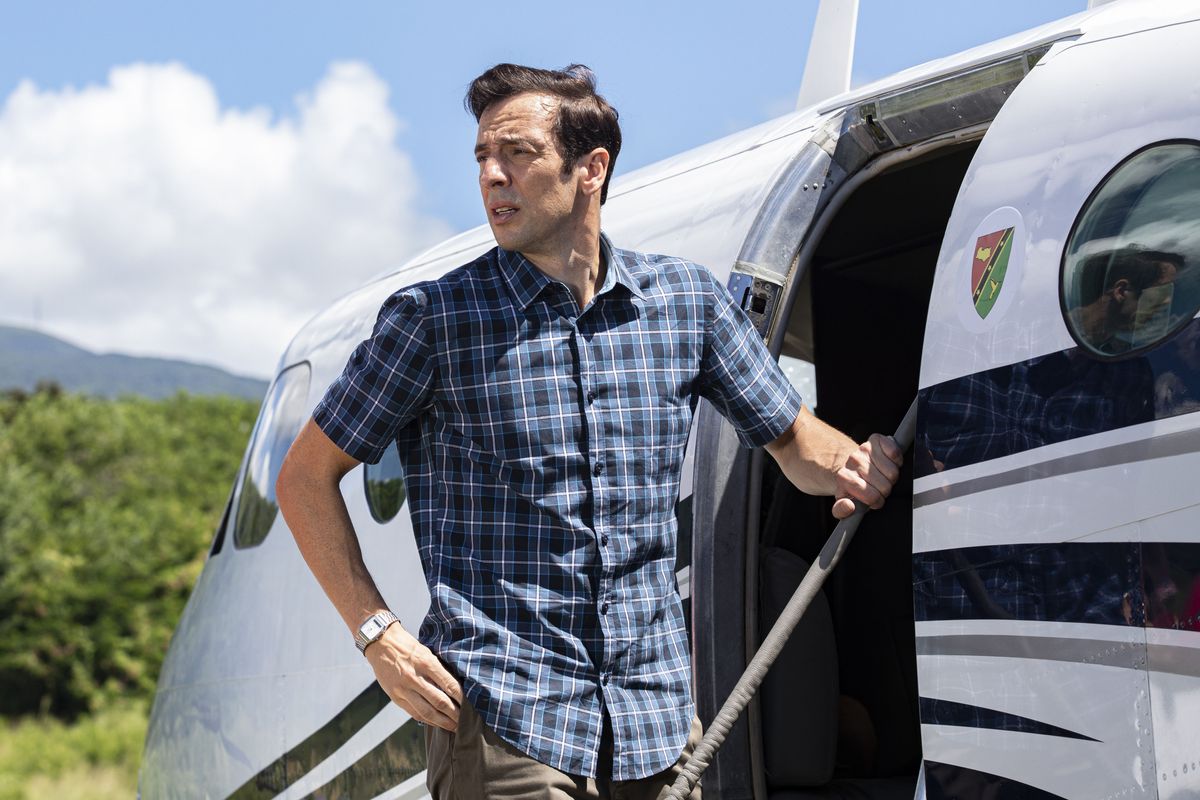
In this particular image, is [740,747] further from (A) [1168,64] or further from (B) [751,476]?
(A) [1168,64]

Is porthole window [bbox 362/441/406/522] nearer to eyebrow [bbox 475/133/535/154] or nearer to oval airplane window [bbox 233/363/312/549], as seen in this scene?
oval airplane window [bbox 233/363/312/549]

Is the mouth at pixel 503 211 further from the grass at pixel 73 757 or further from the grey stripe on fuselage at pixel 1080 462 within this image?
the grass at pixel 73 757

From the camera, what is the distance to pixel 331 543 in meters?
2.96

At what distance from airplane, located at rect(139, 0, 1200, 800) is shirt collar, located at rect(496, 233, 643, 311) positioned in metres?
0.51

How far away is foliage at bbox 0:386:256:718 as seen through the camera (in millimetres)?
29016

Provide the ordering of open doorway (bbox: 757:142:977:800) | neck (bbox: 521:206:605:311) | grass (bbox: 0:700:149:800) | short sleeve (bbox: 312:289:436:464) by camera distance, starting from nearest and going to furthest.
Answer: short sleeve (bbox: 312:289:436:464) < neck (bbox: 521:206:605:311) < open doorway (bbox: 757:142:977:800) < grass (bbox: 0:700:149:800)

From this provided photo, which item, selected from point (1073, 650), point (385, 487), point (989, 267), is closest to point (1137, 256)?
point (989, 267)

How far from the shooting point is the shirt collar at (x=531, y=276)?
116 inches

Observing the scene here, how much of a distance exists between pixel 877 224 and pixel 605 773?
7.99ft

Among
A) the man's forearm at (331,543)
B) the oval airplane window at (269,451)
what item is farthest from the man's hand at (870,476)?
the oval airplane window at (269,451)

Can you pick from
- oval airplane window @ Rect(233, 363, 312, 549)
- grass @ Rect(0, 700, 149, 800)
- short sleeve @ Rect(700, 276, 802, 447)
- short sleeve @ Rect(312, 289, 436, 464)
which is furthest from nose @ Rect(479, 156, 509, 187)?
grass @ Rect(0, 700, 149, 800)

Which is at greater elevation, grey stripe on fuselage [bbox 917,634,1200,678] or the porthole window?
the porthole window

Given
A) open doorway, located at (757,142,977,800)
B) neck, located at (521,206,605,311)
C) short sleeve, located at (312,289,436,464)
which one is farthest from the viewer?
open doorway, located at (757,142,977,800)

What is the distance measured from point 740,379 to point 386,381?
77 centimetres
